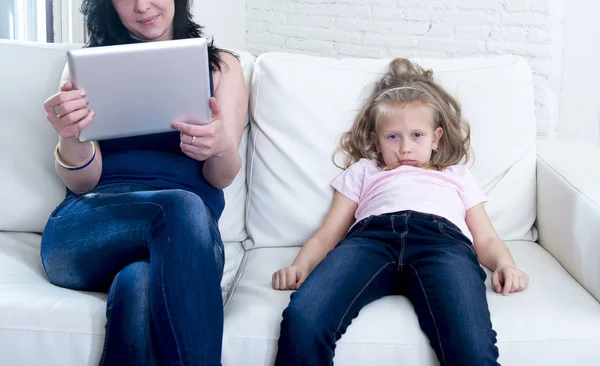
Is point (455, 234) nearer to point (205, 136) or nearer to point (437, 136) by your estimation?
point (437, 136)

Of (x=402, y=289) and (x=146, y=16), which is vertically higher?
(x=146, y=16)

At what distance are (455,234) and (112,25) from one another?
0.87 meters

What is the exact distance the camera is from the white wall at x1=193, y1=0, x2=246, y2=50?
3.63 meters

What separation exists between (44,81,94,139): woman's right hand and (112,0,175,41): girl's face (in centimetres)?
33

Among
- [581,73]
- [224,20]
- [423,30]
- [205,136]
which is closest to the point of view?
[205,136]

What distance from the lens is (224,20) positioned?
3846 millimetres

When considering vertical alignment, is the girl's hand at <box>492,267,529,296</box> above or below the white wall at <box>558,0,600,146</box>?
below

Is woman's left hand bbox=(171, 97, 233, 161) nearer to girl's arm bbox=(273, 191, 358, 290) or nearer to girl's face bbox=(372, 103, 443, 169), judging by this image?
girl's arm bbox=(273, 191, 358, 290)

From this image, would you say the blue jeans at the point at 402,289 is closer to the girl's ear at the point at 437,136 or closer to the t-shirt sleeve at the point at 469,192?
the t-shirt sleeve at the point at 469,192

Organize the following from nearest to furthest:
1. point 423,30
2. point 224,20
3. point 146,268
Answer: point 146,268
point 423,30
point 224,20

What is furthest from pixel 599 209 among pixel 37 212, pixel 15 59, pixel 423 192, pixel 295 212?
pixel 15 59

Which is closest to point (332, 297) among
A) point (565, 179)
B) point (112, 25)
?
point (565, 179)

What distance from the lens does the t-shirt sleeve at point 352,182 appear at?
5.10 ft

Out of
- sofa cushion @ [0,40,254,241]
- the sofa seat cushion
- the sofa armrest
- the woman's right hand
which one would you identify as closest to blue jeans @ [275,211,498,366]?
the sofa armrest
